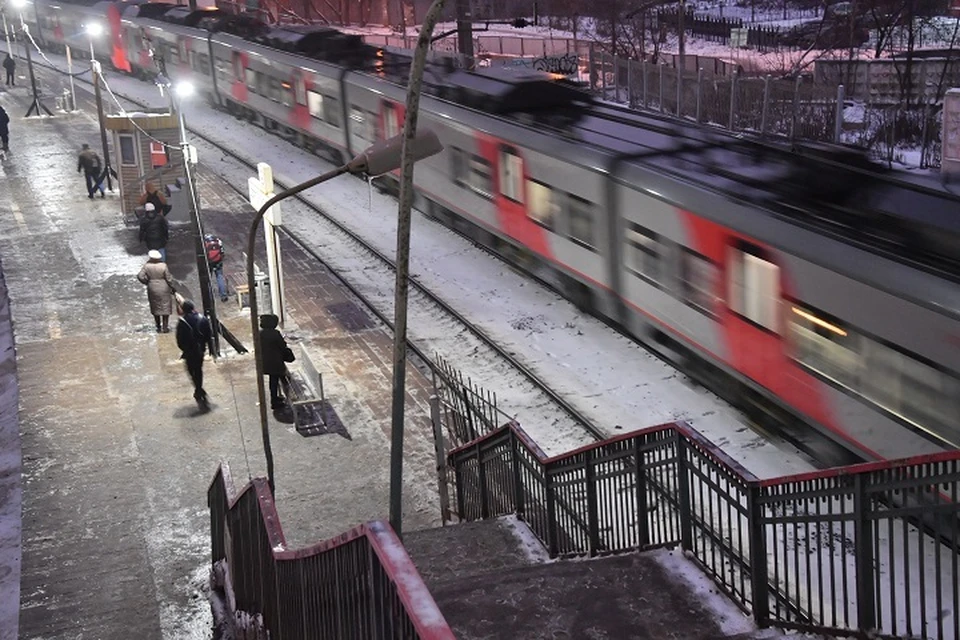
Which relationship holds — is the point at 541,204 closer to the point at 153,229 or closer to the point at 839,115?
the point at 153,229

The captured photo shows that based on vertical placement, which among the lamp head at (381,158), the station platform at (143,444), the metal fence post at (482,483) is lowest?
the station platform at (143,444)

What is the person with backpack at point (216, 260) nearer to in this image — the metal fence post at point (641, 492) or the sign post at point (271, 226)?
the sign post at point (271, 226)

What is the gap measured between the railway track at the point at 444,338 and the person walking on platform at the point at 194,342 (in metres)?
3.08

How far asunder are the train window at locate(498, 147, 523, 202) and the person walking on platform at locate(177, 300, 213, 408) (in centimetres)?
600

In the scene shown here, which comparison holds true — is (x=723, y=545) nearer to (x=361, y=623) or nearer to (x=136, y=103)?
(x=361, y=623)

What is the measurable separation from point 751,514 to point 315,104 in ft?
86.8

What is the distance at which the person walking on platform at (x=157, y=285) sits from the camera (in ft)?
65.1

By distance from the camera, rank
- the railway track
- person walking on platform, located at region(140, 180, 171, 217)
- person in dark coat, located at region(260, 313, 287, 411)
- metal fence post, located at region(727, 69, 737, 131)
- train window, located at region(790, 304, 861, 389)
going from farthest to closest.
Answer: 1. metal fence post, located at region(727, 69, 737, 131)
2. person walking on platform, located at region(140, 180, 171, 217)
3. person in dark coat, located at region(260, 313, 287, 411)
4. the railway track
5. train window, located at region(790, 304, 861, 389)

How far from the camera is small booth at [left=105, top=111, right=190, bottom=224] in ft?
87.9

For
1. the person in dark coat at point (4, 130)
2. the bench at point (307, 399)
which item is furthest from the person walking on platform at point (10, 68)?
the bench at point (307, 399)

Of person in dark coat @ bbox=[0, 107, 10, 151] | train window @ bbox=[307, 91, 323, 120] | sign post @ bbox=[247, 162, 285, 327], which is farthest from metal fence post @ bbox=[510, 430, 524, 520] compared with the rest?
person in dark coat @ bbox=[0, 107, 10, 151]

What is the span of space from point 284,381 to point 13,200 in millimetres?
16996

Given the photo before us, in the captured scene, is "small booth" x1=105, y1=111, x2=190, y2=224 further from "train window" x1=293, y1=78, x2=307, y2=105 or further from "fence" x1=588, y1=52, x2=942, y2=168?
"fence" x1=588, y1=52, x2=942, y2=168

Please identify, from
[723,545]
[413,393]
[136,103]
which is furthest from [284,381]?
[136,103]
